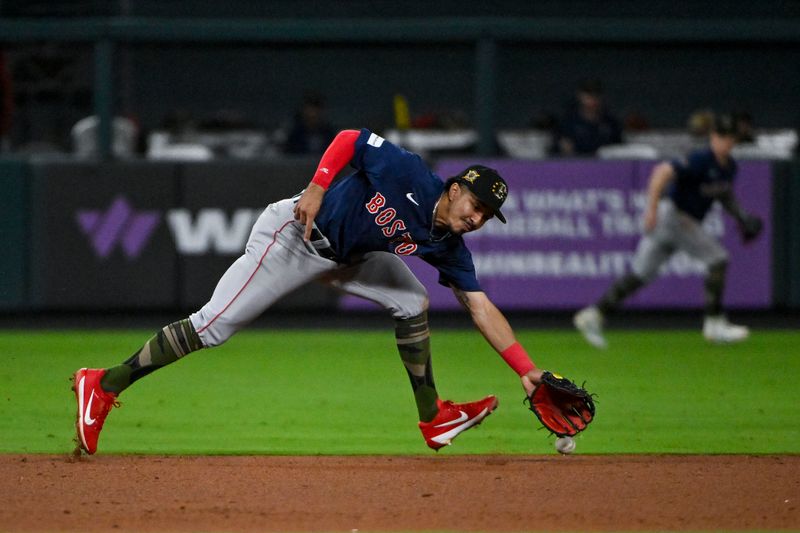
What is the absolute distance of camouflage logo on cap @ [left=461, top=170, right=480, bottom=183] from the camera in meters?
5.64

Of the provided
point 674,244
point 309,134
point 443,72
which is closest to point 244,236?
point 309,134

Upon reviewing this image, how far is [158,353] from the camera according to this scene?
598cm

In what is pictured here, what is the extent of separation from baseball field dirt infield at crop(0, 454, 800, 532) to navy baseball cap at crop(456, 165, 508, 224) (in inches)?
46.8

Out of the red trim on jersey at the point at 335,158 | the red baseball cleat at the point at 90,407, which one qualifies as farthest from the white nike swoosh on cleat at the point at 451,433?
the red baseball cleat at the point at 90,407

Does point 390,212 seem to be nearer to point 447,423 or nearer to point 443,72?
point 447,423

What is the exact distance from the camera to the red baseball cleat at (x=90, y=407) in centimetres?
595

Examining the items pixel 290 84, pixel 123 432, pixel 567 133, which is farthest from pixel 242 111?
pixel 123 432

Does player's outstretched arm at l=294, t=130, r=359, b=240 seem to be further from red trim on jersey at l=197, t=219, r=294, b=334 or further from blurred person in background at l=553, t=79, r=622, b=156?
blurred person in background at l=553, t=79, r=622, b=156

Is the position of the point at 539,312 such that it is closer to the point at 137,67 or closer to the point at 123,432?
the point at 123,432

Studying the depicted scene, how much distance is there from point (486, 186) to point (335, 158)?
706 millimetres

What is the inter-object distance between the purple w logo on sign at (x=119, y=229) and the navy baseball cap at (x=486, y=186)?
5944 mm

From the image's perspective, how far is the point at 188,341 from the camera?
5.95 m

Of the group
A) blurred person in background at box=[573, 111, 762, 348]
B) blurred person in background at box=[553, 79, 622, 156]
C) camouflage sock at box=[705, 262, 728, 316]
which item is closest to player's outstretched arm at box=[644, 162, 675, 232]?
blurred person in background at box=[573, 111, 762, 348]

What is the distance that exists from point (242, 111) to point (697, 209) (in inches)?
283
